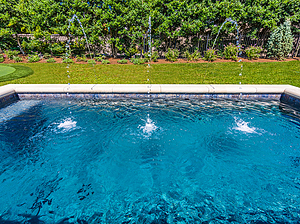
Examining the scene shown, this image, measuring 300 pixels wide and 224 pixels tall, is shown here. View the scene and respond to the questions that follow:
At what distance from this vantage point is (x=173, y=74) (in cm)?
1038

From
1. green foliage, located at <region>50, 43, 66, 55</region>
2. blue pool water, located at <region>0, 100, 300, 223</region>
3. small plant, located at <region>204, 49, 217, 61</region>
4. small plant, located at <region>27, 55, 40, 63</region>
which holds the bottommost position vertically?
blue pool water, located at <region>0, 100, 300, 223</region>

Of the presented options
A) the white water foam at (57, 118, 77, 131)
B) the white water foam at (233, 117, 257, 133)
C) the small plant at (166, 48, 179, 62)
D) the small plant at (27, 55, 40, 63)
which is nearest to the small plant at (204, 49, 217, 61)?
the small plant at (166, 48, 179, 62)

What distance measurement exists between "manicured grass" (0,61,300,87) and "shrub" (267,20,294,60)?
54.1 inches

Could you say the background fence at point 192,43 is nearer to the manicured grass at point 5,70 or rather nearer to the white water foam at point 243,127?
the manicured grass at point 5,70

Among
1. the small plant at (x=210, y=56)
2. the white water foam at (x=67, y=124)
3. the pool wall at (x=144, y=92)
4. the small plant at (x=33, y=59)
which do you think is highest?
the small plant at (x=210, y=56)

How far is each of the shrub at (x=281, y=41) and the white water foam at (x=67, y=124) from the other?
1477cm

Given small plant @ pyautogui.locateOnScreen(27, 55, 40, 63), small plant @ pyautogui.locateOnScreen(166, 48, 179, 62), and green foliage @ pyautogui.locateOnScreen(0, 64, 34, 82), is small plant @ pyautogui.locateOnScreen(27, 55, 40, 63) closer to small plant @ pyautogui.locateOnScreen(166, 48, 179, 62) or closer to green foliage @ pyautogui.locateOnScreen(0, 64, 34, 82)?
green foliage @ pyautogui.locateOnScreen(0, 64, 34, 82)

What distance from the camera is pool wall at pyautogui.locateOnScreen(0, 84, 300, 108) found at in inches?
291

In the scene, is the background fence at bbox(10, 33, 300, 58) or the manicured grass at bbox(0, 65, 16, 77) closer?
the manicured grass at bbox(0, 65, 16, 77)

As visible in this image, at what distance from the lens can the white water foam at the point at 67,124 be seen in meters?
5.87

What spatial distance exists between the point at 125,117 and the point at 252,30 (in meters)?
13.3

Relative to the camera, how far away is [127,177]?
13.8ft

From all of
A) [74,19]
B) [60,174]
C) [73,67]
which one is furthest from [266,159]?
[74,19]

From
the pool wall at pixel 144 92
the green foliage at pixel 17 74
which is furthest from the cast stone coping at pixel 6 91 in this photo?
the green foliage at pixel 17 74
